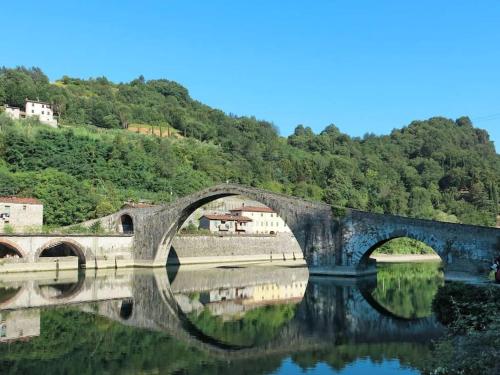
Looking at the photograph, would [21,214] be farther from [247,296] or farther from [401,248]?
[401,248]

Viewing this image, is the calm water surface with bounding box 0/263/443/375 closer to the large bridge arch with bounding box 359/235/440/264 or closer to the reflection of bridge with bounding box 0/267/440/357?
the reflection of bridge with bounding box 0/267/440/357

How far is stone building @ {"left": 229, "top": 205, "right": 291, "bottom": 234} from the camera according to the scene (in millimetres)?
69438

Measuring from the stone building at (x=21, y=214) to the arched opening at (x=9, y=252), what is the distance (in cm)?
257

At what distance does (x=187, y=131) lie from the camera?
4545 inches

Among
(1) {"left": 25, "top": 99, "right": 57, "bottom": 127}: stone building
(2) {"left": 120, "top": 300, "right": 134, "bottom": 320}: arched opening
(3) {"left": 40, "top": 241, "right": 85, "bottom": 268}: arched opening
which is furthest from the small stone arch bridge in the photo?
(1) {"left": 25, "top": 99, "right": 57, "bottom": 127}: stone building

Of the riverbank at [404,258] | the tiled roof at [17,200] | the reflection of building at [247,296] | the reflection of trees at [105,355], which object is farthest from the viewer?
the riverbank at [404,258]

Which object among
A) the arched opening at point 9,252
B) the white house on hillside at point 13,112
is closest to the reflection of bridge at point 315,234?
the arched opening at point 9,252

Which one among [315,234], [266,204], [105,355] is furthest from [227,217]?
[105,355]

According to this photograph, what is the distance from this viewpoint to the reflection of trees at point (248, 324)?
1828 centimetres

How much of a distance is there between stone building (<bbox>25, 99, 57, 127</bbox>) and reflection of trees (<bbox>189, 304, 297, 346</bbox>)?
71444 mm

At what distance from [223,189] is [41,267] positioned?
15.1 metres

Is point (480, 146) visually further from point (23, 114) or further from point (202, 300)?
point (202, 300)

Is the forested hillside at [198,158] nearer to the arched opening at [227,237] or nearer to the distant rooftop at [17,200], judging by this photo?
the distant rooftop at [17,200]

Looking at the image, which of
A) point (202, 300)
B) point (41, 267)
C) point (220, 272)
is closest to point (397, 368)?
point (202, 300)
